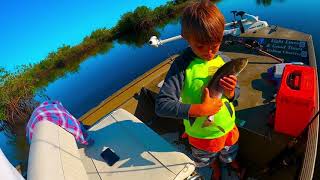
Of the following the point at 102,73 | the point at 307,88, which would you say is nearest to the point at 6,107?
the point at 102,73

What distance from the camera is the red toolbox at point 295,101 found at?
343cm

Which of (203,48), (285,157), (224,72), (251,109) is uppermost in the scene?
(203,48)

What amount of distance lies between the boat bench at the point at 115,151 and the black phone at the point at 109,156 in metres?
0.04

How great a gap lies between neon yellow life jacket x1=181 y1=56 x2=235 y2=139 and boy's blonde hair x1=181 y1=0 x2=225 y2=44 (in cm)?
38

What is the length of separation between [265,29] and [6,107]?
45.4ft

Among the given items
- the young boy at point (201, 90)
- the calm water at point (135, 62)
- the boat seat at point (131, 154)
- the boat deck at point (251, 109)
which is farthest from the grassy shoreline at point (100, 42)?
the young boy at point (201, 90)

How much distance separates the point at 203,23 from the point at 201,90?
0.65 metres

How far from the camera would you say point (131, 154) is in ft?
11.6

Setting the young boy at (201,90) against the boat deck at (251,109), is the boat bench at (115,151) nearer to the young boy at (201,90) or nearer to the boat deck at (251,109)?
the young boy at (201,90)

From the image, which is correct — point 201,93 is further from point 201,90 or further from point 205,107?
point 205,107

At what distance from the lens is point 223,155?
320 cm

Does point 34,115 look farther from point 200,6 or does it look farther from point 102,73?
point 102,73

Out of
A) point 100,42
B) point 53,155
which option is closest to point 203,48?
point 53,155

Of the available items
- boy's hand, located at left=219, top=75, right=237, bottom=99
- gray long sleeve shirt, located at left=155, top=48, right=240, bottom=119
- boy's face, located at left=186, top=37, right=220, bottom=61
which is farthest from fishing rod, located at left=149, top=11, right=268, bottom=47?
boy's hand, located at left=219, top=75, right=237, bottom=99
